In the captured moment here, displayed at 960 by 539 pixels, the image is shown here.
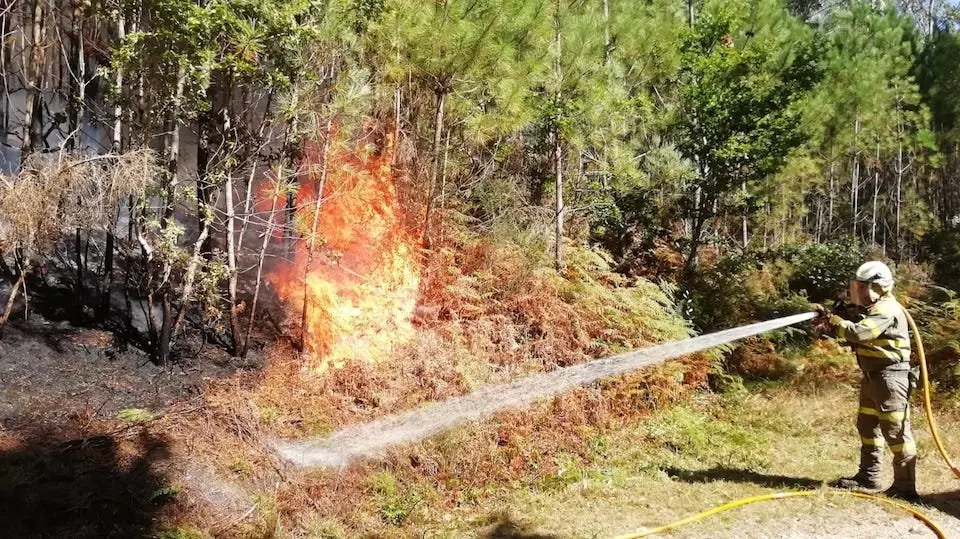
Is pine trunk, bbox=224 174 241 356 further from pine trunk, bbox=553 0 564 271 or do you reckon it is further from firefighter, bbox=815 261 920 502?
firefighter, bbox=815 261 920 502

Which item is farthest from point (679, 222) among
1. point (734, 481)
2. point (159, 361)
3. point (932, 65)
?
point (932, 65)

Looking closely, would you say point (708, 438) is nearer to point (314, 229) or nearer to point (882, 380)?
point (882, 380)

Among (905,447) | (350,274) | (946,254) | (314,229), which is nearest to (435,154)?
(350,274)

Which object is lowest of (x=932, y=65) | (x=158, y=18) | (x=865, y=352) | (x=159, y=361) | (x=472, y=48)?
(x=159, y=361)

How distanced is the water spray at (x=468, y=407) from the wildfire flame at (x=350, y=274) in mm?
1182

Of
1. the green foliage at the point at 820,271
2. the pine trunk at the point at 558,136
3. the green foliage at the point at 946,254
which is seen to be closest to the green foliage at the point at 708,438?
the pine trunk at the point at 558,136

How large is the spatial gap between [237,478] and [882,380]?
18.7 ft

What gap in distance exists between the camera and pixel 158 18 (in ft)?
18.4

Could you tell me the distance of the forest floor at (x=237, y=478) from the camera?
446 cm

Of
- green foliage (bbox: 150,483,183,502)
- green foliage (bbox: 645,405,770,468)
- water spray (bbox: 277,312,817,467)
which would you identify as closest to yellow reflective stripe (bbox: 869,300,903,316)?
water spray (bbox: 277,312,817,467)

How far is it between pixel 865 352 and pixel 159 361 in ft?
23.0

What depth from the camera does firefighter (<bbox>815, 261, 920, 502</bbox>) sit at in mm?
5273

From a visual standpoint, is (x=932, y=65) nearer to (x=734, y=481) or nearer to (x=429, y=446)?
(x=734, y=481)

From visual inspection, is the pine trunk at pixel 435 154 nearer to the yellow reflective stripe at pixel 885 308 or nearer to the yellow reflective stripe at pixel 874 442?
the yellow reflective stripe at pixel 885 308
